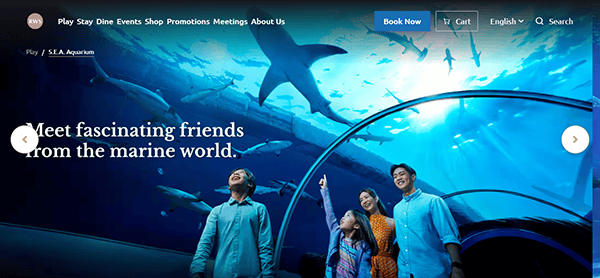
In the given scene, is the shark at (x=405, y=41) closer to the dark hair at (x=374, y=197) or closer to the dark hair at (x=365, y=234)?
the dark hair at (x=374, y=197)

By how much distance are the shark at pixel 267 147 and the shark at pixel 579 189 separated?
1.98 m

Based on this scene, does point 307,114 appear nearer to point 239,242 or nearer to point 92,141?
point 239,242

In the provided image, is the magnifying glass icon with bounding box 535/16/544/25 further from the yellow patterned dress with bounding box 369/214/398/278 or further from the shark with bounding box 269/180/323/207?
the shark with bounding box 269/180/323/207

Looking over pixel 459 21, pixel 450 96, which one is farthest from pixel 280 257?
pixel 459 21

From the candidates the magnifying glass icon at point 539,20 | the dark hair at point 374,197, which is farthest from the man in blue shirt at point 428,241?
the magnifying glass icon at point 539,20

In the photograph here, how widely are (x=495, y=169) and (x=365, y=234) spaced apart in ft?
3.80

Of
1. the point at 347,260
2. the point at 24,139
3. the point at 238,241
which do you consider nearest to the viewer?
the point at 238,241

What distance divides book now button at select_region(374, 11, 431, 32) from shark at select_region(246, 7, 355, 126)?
0.38 m

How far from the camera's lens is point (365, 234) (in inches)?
116

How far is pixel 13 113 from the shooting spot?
308cm

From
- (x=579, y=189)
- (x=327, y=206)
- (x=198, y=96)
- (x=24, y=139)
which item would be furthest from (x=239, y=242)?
(x=579, y=189)

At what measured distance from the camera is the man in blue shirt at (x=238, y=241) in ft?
9.11

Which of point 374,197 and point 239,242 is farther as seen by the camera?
point 374,197

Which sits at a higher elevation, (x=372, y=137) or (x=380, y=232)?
(x=372, y=137)
